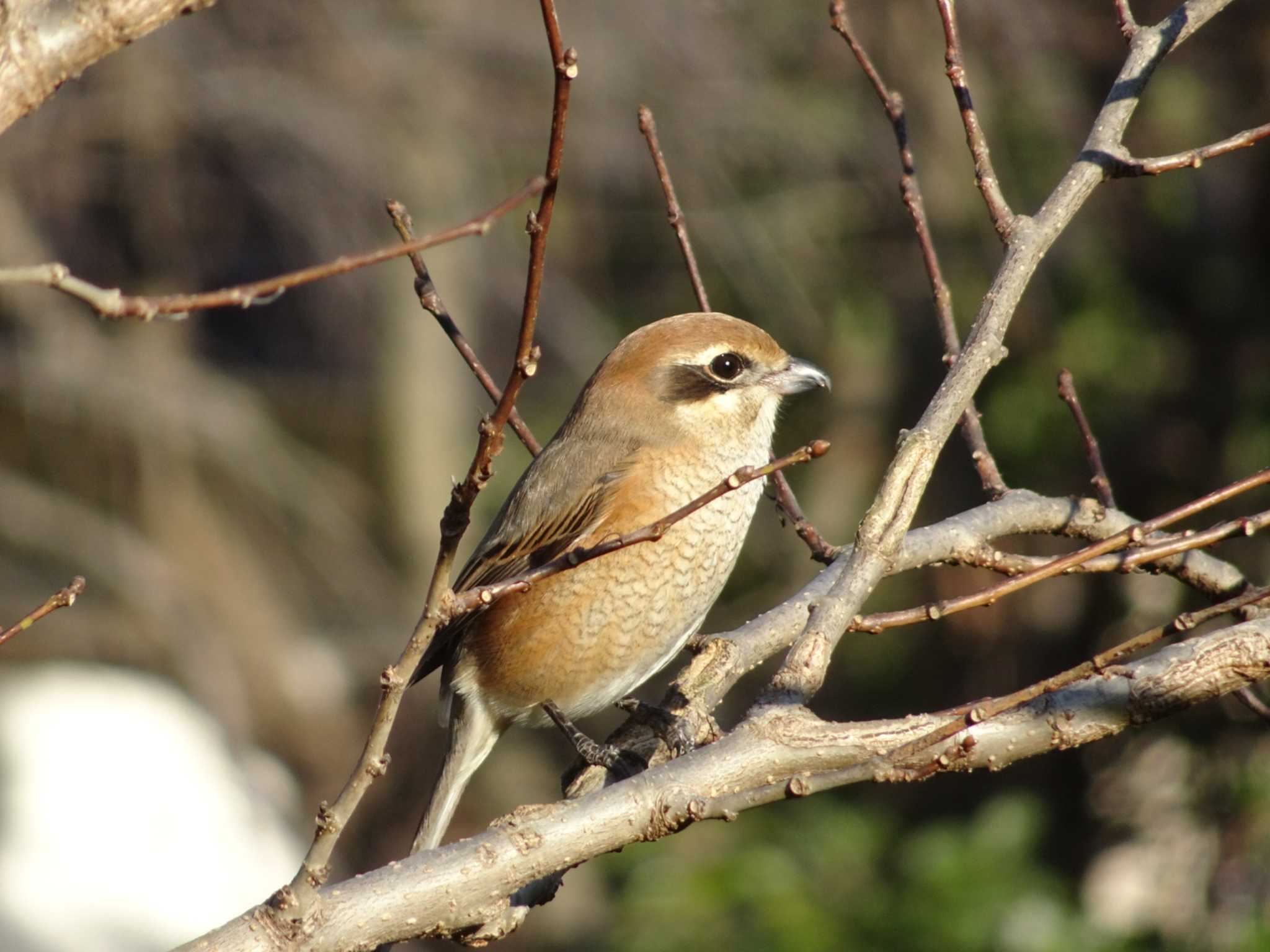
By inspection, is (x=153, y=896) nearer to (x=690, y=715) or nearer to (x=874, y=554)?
(x=690, y=715)

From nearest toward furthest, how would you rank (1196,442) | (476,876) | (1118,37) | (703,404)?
(476,876) < (703,404) < (1196,442) < (1118,37)

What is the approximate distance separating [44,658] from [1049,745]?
856 centimetres

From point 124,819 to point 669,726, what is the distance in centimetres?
531

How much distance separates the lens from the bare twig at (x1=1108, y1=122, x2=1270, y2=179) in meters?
2.31

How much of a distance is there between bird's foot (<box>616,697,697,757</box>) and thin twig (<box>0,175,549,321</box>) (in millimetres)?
1217

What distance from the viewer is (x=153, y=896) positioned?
22.9 feet

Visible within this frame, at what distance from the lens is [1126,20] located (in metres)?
2.68

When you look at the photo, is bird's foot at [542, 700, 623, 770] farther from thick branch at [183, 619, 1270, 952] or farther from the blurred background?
the blurred background

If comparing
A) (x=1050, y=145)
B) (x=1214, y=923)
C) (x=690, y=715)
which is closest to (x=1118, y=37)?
(x=1050, y=145)

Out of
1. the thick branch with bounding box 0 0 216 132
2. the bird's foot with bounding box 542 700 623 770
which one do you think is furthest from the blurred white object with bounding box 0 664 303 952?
the thick branch with bounding box 0 0 216 132

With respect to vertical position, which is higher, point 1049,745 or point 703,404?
point 703,404

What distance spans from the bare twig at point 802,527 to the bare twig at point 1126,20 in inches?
42.4

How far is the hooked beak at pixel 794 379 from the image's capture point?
3533 mm

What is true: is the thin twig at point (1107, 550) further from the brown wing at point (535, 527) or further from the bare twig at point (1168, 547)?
the brown wing at point (535, 527)
